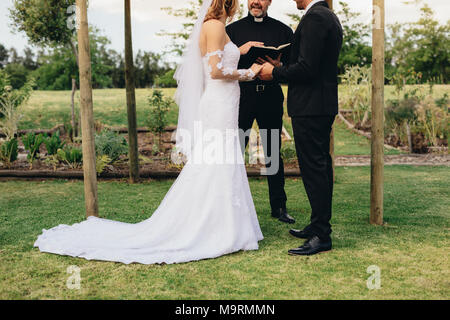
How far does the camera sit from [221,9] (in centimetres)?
391

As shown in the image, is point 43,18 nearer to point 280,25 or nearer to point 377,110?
point 280,25

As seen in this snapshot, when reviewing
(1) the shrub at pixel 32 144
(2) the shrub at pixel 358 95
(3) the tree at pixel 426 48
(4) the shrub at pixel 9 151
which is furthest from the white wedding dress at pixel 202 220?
(3) the tree at pixel 426 48

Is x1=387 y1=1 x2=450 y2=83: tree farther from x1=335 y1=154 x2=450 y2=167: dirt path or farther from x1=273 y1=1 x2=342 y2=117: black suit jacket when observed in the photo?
x1=273 y1=1 x2=342 y2=117: black suit jacket

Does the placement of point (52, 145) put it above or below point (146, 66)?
below

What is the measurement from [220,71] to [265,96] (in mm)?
1121

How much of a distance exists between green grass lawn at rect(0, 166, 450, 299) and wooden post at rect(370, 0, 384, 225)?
0.26 meters

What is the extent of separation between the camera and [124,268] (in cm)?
346

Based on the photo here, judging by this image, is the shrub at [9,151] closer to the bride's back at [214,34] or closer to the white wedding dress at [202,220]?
the white wedding dress at [202,220]

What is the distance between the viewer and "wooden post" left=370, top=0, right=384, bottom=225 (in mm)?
4539

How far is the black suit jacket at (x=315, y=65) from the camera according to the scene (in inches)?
141

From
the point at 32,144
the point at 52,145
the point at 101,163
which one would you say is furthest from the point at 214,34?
the point at 32,144
